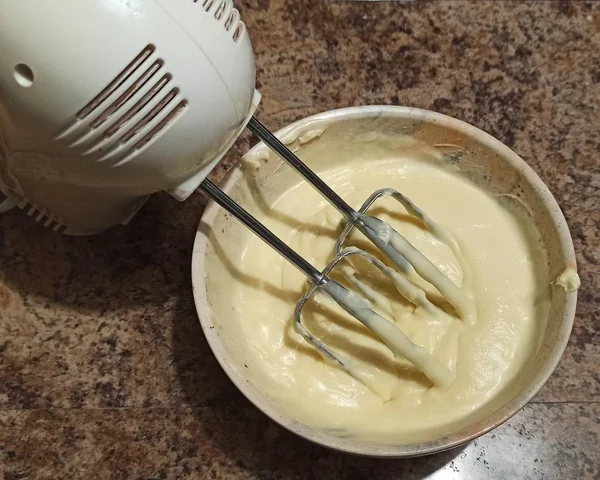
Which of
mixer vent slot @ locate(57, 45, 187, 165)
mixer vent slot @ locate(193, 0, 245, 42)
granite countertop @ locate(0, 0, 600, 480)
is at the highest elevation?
mixer vent slot @ locate(193, 0, 245, 42)

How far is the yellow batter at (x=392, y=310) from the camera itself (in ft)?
2.10

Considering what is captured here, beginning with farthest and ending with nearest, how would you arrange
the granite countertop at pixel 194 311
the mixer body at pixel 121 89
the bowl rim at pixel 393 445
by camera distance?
the granite countertop at pixel 194 311, the bowl rim at pixel 393 445, the mixer body at pixel 121 89

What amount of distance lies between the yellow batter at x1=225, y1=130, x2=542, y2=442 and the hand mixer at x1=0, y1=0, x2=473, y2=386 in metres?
0.06

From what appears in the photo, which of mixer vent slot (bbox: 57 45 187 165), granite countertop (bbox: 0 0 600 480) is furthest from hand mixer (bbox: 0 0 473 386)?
granite countertop (bbox: 0 0 600 480)

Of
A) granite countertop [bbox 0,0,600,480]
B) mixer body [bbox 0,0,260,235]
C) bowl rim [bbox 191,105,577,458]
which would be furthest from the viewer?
granite countertop [bbox 0,0,600,480]

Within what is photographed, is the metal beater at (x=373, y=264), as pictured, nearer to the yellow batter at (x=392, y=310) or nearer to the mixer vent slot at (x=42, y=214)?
the yellow batter at (x=392, y=310)

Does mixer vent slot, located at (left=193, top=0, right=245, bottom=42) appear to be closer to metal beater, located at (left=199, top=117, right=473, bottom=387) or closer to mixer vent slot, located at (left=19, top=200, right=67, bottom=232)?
metal beater, located at (left=199, top=117, right=473, bottom=387)

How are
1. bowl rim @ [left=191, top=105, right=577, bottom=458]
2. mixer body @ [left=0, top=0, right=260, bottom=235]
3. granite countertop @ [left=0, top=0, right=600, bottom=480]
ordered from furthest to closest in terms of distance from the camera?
granite countertop @ [left=0, top=0, right=600, bottom=480]
bowl rim @ [left=191, top=105, right=577, bottom=458]
mixer body @ [left=0, top=0, right=260, bottom=235]

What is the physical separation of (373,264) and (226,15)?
31cm

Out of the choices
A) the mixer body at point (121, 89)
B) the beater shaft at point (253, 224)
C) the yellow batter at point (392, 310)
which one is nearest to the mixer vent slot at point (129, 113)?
the mixer body at point (121, 89)

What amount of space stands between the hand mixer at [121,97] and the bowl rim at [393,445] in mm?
84

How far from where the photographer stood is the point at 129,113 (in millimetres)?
467

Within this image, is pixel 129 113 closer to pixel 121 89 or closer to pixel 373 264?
pixel 121 89

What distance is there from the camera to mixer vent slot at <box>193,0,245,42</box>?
0.49 m
